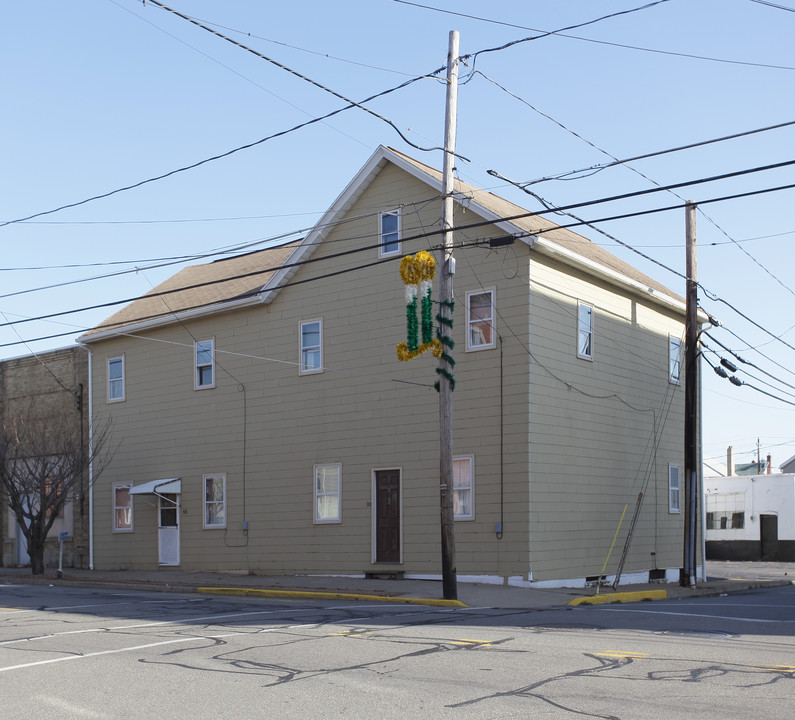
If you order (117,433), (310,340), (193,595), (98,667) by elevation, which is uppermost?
(310,340)

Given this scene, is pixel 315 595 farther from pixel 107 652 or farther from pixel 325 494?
pixel 107 652

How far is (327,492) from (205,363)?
5.80 metres

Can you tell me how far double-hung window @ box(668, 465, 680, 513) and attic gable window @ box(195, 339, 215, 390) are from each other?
1310 cm

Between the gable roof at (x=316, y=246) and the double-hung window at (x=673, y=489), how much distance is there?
464 cm

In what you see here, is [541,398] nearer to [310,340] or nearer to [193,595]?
[310,340]

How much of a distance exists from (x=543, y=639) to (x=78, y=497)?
21680 millimetres

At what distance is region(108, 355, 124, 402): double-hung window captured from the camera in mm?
29391

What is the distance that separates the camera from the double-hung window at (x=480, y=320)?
21734mm

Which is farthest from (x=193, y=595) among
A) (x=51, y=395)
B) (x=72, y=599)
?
(x=51, y=395)

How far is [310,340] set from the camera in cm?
2486

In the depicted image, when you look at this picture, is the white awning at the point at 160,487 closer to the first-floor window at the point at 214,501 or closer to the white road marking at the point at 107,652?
the first-floor window at the point at 214,501

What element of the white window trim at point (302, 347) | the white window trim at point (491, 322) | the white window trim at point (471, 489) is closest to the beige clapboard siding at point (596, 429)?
the white window trim at point (491, 322)

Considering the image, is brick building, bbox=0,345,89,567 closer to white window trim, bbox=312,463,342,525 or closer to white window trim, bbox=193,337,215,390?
white window trim, bbox=193,337,215,390

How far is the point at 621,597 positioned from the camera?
18812 mm
